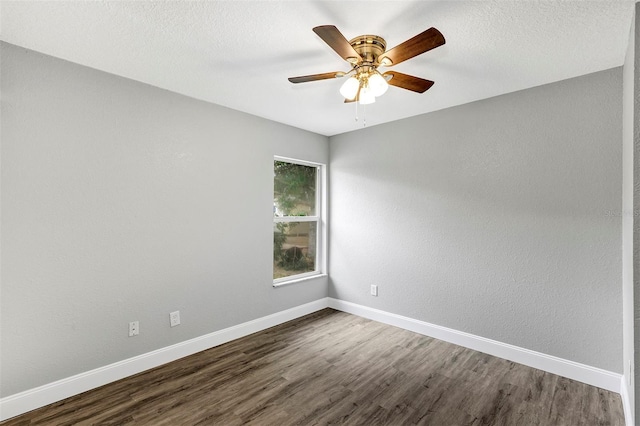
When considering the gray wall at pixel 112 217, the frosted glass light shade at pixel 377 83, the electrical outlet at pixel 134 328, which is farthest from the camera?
the electrical outlet at pixel 134 328

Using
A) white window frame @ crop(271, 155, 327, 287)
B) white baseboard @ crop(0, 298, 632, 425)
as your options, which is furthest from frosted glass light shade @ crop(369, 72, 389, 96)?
white baseboard @ crop(0, 298, 632, 425)

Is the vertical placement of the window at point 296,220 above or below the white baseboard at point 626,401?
above

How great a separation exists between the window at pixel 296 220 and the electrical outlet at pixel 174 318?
3.83ft

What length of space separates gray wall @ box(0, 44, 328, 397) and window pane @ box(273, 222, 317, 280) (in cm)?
40

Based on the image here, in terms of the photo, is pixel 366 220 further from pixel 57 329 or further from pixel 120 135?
pixel 57 329

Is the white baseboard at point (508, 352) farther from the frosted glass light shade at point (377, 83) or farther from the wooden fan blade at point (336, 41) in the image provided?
the wooden fan blade at point (336, 41)

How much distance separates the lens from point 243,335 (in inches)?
128

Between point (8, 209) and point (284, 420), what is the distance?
2240 mm

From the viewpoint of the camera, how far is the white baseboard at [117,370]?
6.57 feet

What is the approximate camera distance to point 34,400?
2.05m

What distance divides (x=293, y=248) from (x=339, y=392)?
1.96m

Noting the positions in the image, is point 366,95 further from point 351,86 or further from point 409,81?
point 409,81

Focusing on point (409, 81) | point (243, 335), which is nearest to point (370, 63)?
point (409, 81)

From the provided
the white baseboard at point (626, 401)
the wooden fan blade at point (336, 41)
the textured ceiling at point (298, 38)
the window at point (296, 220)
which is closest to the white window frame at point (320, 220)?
the window at point (296, 220)
